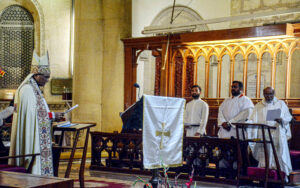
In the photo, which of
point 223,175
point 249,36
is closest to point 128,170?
point 223,175

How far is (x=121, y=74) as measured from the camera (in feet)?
34.3

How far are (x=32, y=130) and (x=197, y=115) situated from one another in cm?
390

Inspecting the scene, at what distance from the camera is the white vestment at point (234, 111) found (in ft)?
25.3

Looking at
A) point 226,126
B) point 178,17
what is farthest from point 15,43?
point 226,126

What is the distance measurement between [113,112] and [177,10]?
3.48 meters

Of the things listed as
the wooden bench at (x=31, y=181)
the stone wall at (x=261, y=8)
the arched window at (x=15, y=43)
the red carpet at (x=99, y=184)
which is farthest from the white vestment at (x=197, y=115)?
the wooden bench at (x=31, y=181)

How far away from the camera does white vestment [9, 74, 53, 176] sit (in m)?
5.02

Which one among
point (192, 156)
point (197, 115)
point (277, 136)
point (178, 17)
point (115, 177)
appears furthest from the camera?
point (178, 17)

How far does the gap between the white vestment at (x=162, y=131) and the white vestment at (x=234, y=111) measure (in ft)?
7.28

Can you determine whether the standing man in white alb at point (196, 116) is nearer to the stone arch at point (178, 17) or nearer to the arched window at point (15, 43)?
the stone arch at point (178, 17)

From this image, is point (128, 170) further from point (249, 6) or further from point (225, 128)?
point (249, 6)

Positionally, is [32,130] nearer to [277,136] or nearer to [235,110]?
[277,136]

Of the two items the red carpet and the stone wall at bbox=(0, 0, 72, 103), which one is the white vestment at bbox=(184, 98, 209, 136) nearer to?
the red carpet

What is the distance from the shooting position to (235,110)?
312 inches
